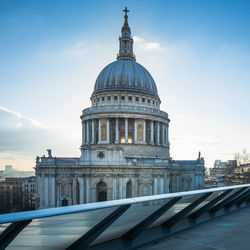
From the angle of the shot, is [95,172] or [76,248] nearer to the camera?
[76,248]

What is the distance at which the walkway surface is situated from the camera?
5.90 meters

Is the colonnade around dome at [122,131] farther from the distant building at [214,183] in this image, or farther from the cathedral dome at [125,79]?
the distant building at [214,183]

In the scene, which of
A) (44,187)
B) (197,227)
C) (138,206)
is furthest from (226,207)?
(44,187)

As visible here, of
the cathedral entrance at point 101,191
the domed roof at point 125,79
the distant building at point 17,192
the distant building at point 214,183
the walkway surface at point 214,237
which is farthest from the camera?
the distant building at point 17,192

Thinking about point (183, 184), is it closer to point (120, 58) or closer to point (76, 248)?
point (120, 58)

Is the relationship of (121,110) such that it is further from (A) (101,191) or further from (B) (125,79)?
(A) (101,191)

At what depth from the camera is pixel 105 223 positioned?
200 inches

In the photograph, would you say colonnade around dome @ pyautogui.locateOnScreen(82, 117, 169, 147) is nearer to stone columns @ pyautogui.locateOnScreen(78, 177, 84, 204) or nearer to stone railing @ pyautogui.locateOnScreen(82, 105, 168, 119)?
stone railing @ pyautogui.locateOnScreen(82, 105, 168, 119)

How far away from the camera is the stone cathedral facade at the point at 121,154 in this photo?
4156 centimetres

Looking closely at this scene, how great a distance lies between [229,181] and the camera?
57.7m

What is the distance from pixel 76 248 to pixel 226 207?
702cm

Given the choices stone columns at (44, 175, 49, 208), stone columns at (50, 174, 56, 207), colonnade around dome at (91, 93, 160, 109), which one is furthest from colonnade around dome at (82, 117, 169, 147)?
stone columns at (44, 175, 49, 208)

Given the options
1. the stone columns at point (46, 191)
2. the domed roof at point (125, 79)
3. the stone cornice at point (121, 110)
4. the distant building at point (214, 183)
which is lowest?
the distant building at point (214, 183)

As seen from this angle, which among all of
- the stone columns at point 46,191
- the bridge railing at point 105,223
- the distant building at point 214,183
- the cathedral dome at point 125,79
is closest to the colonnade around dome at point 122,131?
the cathedral dome at point 125,79
